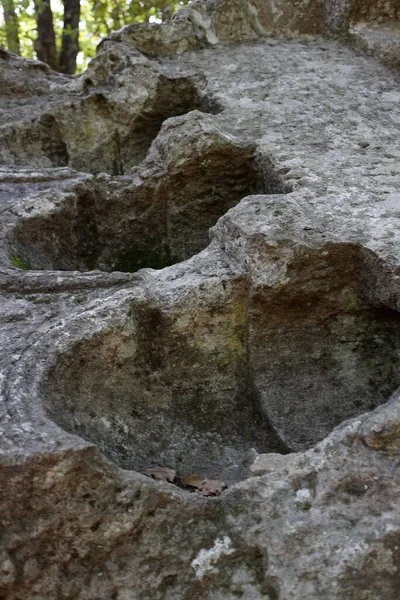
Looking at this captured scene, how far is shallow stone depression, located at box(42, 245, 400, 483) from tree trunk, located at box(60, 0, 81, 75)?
19.5ft

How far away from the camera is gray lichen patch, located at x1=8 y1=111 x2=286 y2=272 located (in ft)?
13.9

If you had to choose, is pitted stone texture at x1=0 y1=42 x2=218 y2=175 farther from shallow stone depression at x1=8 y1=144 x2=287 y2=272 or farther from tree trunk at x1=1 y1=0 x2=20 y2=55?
tree trunk at x1=1 y1=0 x2=20 y2=55

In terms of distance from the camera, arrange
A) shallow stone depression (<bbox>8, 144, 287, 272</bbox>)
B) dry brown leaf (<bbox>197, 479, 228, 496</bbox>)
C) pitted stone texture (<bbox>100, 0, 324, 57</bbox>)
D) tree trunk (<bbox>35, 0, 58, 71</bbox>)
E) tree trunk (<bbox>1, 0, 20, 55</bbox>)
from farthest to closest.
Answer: tree trunk (<bbox>1, 0, 20, 55</bbox>)
tree trunk (<bbox>35, 0, 58, 71</bbox>)
pitted stone texture (<bbox>100, 0, 324, 57</bbox>)
shallow stone depression (<bbox>8, 144, 287, 272</bbox>)
dry brown leaf (<bbox>197, 479, 228, 496</bbox>)

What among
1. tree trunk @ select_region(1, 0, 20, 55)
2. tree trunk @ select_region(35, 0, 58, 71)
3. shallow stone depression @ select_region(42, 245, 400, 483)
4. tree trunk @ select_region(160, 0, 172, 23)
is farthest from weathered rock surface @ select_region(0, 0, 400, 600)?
tree trunk @ select_region(1, 0, 20, 55)

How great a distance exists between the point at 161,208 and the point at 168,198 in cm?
7

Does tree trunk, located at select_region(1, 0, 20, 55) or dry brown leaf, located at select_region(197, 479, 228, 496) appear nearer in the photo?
dry brown leaf, located at select_region(197, 479, 228, 496)

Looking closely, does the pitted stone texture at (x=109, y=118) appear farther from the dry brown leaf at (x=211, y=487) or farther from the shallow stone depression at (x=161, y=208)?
the dry brown leaf at (x=211, y=487)

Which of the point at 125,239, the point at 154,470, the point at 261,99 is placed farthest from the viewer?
the point at 261,99

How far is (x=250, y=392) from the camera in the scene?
333cm

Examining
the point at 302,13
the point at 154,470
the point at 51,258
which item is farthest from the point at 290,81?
the point at 154,470

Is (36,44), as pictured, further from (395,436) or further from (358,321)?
(395,436)

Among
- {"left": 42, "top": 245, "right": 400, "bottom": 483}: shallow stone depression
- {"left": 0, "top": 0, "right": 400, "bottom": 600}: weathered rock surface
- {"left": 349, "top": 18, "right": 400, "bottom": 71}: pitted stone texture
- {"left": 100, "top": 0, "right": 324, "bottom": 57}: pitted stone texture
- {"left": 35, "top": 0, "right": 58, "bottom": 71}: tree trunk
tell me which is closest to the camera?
{"left": 0, "top": 0, "right": 400, "bottom": 600}: weathered rock surface

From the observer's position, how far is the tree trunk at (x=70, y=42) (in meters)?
8.48

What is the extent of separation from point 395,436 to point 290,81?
3224 millimetres
